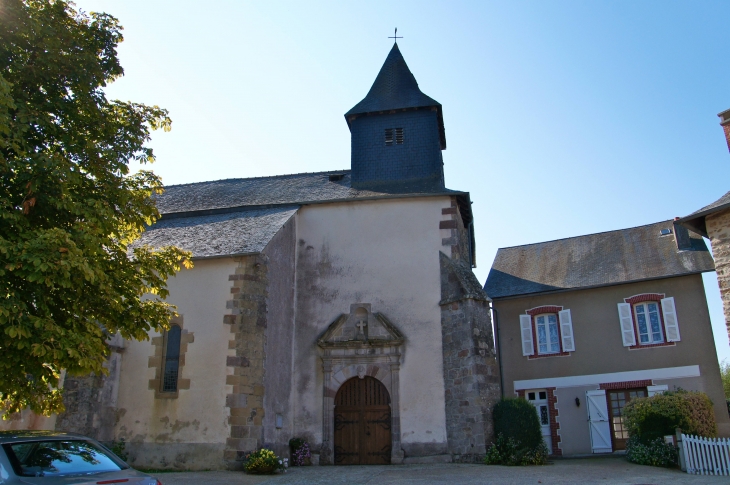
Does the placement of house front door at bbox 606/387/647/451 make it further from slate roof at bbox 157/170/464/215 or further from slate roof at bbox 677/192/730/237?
slate roof at bbox 157/170/464/215

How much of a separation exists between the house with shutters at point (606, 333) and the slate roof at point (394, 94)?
5872 mm

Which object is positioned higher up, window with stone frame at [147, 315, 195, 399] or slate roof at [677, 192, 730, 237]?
slate roof at [677, 192, 730, 237]

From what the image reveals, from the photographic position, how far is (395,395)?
14.2m

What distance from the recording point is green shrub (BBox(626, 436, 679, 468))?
40.4ft


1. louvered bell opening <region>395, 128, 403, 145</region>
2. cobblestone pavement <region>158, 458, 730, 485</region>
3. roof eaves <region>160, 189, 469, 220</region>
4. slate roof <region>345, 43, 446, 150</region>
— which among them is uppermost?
slate roof <region>345, 43, 446, 150</region>

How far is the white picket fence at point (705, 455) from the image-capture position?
11.3 metres

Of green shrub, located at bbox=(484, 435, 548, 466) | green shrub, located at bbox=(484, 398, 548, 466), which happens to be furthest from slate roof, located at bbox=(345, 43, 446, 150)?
green shrub, located at bbox=(484, 435, 548, 466)

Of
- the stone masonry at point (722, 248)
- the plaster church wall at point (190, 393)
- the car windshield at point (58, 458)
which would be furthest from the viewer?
the stone masonry at point (722, 248)

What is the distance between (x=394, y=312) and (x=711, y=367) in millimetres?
8614

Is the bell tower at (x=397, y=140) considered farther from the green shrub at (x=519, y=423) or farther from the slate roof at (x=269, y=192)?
the green shrub at (x=519, y=423)

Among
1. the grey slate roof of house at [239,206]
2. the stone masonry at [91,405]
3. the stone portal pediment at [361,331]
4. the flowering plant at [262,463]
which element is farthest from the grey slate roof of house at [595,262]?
the stone masonry at [91,405]

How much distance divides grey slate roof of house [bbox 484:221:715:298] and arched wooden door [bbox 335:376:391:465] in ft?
21.0

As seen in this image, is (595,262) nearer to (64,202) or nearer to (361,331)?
(361,331)

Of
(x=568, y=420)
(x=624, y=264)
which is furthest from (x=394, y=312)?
(x=624, y=264)
